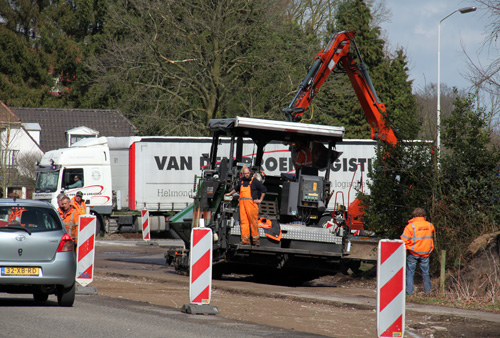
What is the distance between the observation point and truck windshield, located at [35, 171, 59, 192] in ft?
98.2

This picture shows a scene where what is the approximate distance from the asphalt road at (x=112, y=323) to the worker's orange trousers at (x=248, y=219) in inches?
144

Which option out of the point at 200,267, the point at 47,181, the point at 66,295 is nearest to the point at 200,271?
the point at 200,267

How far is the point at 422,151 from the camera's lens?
15.7 meters

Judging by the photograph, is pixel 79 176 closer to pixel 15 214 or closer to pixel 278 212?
pixel 278 212

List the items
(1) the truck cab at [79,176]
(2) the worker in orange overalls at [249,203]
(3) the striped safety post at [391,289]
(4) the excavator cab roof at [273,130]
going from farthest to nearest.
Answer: (1) the truck cab at [79,176] → (4) the excavator cab roof at [273,130] → (2) the worker in orange overalls at [249,203] → (3) the striped safety post at [391,289]

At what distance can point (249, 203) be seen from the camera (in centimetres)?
1470

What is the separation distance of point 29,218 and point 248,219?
507 cm

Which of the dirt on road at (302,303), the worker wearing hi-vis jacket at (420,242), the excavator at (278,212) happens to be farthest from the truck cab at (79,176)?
the worker wearing hi-vis jacket at (420,242)

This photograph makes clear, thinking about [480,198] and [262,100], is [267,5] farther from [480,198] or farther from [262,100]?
[480,198]

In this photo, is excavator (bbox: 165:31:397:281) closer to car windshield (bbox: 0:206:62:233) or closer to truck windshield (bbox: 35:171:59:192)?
car windshield (bbox: 0:206:62:233)

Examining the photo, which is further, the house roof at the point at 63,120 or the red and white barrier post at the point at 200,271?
the house roof at the point at 63,120

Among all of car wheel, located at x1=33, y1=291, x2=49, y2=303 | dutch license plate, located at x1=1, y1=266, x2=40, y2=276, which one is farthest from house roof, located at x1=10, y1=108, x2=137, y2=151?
dutch license plate, located at x1=1, y1=266, x2=40, y2=276

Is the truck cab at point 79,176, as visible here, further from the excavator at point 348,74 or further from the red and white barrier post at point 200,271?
the red and white barrier post at point 200,271

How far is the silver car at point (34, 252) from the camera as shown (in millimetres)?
10227
